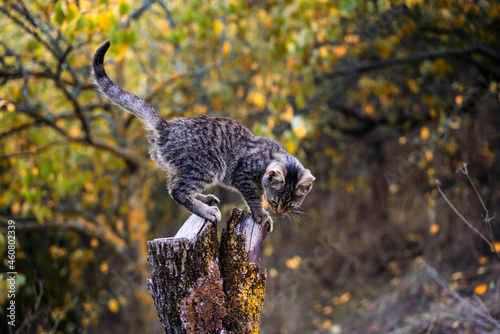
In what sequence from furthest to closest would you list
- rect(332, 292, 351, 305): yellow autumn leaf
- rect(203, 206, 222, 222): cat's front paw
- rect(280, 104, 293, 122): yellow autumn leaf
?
rect(332, 292, 351, 305): yellow autumn leaf, rect(280, 104, 293, 122): yellow autumn leaf, rect(203, 206, 222, 222): cat's front paw

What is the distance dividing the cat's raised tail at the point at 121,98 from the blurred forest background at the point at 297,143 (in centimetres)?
79

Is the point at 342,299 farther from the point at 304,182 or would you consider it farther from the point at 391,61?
the point at 304,182

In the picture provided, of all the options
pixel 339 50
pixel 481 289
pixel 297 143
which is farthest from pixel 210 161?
pixel 339 50

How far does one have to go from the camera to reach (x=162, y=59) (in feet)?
23.6

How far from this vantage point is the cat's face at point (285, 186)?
11.2 ft

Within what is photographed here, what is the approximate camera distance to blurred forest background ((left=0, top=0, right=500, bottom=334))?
5.07 m

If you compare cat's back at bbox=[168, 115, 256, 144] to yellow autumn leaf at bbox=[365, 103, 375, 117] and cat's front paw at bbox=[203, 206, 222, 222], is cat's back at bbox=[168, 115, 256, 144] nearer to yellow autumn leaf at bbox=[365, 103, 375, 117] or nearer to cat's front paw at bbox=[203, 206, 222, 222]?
cat's front paw at bbox=[203, 206, 222, 222]

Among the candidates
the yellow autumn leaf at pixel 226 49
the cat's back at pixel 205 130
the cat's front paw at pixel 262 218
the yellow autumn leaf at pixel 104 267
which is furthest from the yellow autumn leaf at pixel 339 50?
the yellow autumn leaf at pixel 104 267

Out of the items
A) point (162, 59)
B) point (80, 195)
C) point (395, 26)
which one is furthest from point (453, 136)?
point (80, 195)

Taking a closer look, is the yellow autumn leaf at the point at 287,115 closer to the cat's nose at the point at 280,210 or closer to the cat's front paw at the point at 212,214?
the cat's nose at the point at 280,210

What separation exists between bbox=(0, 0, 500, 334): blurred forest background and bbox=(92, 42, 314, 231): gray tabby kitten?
976mm

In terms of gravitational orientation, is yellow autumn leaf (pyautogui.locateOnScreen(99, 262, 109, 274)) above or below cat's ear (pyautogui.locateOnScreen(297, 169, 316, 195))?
below

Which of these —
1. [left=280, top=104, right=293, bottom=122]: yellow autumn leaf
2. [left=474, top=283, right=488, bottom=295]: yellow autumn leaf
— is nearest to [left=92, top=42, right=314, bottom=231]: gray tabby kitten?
[left=280, top=104, right=293, bottom=122]: yellow autumn leaf

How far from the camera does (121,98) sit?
10.9ft
